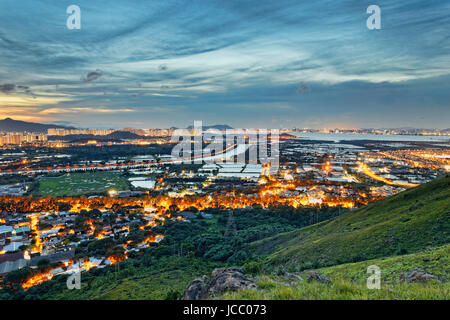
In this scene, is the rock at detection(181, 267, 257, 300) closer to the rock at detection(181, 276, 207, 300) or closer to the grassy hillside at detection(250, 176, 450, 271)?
the rock at detection(181, 276, 207, 300)

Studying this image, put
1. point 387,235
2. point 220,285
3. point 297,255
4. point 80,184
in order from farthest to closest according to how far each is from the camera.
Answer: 1. point 80,184
2. point 297,255
3. point 387,235
4. point 220,285

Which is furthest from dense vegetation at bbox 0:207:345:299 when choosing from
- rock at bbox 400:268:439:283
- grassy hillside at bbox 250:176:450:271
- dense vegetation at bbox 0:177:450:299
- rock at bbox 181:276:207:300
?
rock at bbox 400:268:439:283

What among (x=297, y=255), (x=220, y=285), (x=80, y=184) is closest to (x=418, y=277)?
(x=220, y=285)

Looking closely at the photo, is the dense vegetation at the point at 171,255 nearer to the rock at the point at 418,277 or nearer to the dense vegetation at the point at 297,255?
the dense vegetation at the point at 297,255

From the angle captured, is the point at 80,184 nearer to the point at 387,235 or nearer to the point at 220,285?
the point at 387,235

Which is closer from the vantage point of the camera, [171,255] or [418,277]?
[418,277]

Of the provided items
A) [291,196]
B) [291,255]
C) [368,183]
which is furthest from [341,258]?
[368,183]

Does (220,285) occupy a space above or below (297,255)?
above
